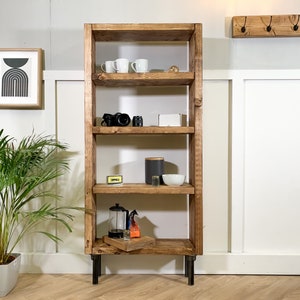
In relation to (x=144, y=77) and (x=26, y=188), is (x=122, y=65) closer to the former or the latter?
(x=144, y=77)

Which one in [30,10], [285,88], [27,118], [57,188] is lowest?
[57,188]

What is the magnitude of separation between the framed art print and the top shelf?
476mm

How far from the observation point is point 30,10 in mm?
2045

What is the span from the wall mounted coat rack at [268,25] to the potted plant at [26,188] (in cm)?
148

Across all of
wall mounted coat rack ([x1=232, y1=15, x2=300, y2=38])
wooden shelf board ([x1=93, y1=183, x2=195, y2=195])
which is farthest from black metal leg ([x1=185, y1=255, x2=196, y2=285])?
wall mounted coat rack ([x1=232, y1=15, x2=300, y2=38])

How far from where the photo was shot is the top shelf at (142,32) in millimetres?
1750

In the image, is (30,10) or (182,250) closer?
(182,250)

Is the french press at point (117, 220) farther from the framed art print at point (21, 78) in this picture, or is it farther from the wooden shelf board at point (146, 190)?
the framed art print at point (21, 78)

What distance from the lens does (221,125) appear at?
6.70 feet

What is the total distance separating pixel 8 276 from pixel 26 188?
20.6 inches

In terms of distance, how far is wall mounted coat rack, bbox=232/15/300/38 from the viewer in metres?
1.97

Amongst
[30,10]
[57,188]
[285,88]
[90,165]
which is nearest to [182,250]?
[90,165]

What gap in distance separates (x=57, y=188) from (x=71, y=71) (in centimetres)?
83

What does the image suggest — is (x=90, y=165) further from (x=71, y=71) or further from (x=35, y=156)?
(x=71, y=71)
